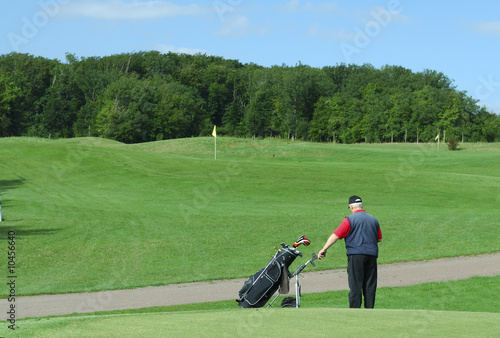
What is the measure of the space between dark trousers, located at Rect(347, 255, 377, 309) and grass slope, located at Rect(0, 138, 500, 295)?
245 inches

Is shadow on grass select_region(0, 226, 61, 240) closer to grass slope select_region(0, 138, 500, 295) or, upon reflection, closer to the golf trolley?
grass slope select_region(0, 138, 500, 295)

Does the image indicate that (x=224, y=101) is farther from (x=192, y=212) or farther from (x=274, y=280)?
(x=274, y=280)

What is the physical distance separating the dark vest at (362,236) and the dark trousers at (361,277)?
0.34ft

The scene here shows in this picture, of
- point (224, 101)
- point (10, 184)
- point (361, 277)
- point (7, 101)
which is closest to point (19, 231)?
point (361, 277)

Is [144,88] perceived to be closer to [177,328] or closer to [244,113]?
[244,113]

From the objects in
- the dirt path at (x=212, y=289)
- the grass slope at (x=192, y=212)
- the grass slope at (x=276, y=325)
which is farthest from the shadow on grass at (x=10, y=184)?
the grass slope at (x=276, y=325)

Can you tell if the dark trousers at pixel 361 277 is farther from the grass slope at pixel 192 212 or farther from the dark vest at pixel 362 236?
the grass slope at pixel 192 212

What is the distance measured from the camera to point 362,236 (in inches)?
389

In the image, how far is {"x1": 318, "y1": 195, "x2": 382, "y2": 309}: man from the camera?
9859mm

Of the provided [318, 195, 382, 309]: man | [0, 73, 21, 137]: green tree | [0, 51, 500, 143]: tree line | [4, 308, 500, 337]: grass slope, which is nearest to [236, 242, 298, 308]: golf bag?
[318, 195, 382, 309]: man

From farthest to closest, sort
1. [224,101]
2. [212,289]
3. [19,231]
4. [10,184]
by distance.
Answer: [224,101], [10,184], [19,231], [212,289]

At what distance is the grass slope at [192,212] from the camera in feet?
55.9

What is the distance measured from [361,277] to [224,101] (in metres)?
137

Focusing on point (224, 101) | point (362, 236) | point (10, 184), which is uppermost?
point (224, 101)
